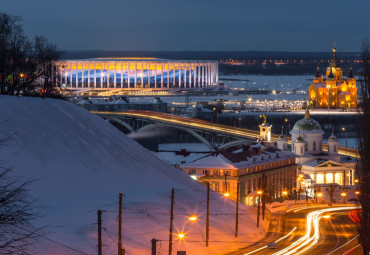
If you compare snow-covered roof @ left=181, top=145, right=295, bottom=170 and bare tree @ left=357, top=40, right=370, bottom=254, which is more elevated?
bare tree @ left=357, top=40, right=370, bottom=254

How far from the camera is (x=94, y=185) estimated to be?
4059cm

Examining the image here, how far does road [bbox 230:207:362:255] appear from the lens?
3591 cm

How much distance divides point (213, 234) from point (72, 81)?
16229cm

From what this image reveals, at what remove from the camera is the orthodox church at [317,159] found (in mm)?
74625

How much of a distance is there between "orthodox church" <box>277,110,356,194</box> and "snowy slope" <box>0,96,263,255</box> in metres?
27.3

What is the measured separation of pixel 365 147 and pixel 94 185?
38.1 ft

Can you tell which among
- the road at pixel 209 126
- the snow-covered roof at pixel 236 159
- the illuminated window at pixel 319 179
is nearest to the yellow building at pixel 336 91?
the road at pixel 209 126

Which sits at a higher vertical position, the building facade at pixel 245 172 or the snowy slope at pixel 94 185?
the snowy slope at pixel 94 185

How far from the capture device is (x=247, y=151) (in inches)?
2665

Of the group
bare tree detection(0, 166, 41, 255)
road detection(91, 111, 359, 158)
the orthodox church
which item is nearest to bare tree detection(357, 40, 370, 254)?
bare tree detection(0, 166, 41, 255)

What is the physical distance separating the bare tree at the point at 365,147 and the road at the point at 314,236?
238 centimetres

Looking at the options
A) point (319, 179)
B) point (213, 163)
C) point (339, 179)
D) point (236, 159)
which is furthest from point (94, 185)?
point (339, 179)

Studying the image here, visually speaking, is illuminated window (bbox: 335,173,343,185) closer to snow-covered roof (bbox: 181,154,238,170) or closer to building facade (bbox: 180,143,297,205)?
building facade (bbox: 180,143,297,205)

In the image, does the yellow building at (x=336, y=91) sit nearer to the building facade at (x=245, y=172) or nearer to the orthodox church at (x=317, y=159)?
the orthodox church at (x=317, y=159)
